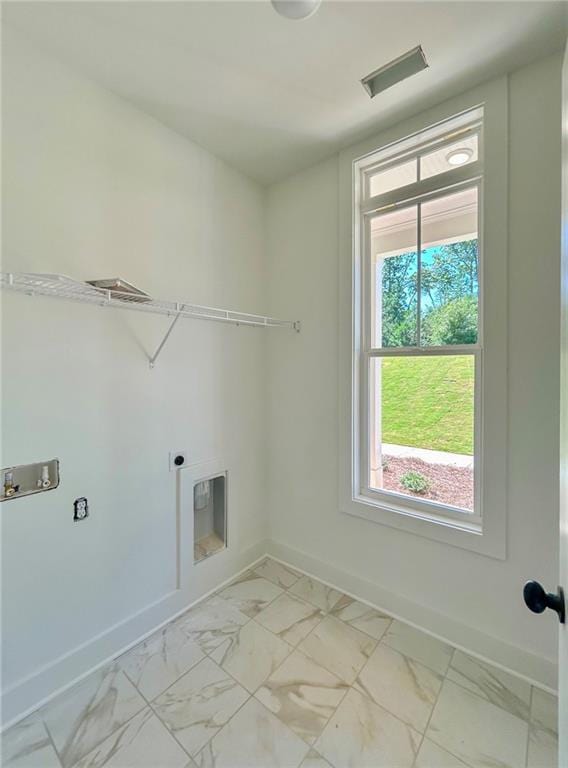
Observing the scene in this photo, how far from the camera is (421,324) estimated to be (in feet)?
5.93

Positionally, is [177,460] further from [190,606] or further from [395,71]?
[395,71]

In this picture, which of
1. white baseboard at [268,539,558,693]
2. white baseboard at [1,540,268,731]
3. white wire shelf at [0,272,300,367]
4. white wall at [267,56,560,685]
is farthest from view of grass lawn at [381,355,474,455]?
white baseboard at [1,540,268,731]

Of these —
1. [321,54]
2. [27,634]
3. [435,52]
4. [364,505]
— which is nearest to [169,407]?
[27,634]

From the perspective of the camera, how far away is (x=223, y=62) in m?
1.40

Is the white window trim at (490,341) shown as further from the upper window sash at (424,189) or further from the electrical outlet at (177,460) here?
the electrical outlet at (177,460)

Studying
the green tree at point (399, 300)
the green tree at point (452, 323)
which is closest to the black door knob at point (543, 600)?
the green tree at point (452, 323)

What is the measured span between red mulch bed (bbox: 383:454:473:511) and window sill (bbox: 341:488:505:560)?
10 cm

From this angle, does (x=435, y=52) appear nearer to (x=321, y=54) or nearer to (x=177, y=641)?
(x=321, y=54)

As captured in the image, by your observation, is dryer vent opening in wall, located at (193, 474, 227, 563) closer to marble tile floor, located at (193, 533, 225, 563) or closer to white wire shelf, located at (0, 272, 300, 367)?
marble tile floor, located at (193, 533, 225, 563)

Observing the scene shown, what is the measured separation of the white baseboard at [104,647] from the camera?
4.20 ft

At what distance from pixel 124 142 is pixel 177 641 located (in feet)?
8.18

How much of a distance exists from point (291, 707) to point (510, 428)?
150 cm

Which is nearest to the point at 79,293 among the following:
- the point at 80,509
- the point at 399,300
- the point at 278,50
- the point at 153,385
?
the point at 153,385

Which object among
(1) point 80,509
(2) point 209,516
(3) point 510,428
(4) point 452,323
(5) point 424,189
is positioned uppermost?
(5) point 424,189
